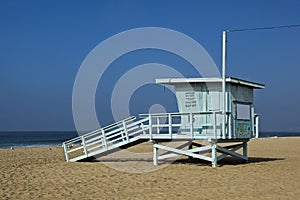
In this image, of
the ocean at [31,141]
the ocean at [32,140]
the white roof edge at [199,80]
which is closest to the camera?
the white roof edge at [199,80]

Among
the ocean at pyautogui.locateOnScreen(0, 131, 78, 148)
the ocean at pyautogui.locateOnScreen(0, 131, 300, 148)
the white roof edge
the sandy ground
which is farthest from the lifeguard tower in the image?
the ocean at pyautogui.locateOnScreen(0, 131, 78, 148)

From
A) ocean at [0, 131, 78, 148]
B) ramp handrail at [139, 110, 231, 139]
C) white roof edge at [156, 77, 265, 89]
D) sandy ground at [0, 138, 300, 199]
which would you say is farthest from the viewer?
ocean at [0, 131, 78, 148]

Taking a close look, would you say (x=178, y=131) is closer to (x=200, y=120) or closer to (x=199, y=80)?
(x=200, y=120)

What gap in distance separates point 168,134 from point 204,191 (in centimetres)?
568

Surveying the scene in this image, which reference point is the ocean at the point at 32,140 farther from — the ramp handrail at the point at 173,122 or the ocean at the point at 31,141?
the ramp handrail at the point at 173,122

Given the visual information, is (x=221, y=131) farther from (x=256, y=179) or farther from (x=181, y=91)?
(x=256, y=179)

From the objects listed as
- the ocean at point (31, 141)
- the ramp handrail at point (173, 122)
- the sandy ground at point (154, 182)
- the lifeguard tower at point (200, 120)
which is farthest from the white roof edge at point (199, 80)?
the ocean at point (31, 141)

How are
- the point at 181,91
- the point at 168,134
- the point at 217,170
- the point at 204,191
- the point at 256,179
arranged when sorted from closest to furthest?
the point at 204,191 → the point at 256,179 → the point at 217,170 → the point at 168,134 → the point at 181,91

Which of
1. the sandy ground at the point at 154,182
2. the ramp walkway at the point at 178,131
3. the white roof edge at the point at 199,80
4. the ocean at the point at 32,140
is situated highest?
the white roof edge at the point at 199,80

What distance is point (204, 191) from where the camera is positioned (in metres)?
11.0

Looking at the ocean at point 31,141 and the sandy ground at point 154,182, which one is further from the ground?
the sandy ground at point 154,182

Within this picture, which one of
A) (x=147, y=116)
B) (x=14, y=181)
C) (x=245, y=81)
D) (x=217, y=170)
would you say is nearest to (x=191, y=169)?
(x=217, y=170)

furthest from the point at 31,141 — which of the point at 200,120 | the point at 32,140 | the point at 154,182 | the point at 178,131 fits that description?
the point at 154,182

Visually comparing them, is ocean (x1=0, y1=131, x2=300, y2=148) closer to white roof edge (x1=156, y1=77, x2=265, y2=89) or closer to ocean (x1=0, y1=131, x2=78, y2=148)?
ocean (x1=0, y1=131, x2=78, y2=148)
